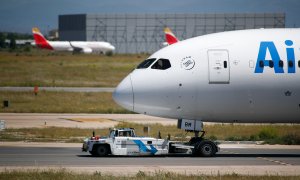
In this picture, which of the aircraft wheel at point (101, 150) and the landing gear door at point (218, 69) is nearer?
the landing gear door at point (218, 69)

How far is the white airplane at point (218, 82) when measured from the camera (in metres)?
34.2

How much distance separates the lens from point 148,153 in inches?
1371

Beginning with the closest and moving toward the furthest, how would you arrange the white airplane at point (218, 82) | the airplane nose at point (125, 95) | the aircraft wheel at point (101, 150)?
1. the airplane nose at point (125, 95)
2. the white airplane at point (218, 82)
3. the aircraft wheel at point (101, 150)

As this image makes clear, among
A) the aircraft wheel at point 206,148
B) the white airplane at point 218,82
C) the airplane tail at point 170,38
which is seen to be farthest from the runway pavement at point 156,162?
the airplane tail at point 170,38

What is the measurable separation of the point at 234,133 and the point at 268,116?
11.7 meters

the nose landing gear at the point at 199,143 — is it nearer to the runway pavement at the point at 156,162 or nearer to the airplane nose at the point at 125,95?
the runway pavement at the point at 156,162

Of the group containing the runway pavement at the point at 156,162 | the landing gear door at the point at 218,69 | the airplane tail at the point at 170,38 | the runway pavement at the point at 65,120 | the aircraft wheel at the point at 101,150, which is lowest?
the runway pavement at the point at 156,162

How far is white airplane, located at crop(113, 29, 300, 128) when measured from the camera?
112 feet

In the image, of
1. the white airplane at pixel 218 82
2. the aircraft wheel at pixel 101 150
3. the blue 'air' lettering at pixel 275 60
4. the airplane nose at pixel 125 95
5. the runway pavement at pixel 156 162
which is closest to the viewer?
the runway pavement at pixel 156 162

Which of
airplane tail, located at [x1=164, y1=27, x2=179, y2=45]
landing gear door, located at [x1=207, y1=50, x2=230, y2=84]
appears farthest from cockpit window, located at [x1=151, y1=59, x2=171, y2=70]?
airplane tail, located at [x1=164, y1=27, x2=179, y2=45]

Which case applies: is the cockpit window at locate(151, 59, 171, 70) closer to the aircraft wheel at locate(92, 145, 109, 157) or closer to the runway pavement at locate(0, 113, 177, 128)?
the aircraft wheel at locate(92, 145, 109, 157)

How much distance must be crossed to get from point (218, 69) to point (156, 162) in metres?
4.83

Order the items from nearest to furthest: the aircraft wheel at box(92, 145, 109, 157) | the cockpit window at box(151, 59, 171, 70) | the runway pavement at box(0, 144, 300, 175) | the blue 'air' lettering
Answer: the runway pavement at box(0, 144, 300, 175) < the blue 'air' lettering < the cockpit window at box(151, 59, 171, 70) < the aircraft wheel at box(92, 145, 109, 157)

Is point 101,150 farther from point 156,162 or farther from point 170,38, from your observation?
point 170,38
